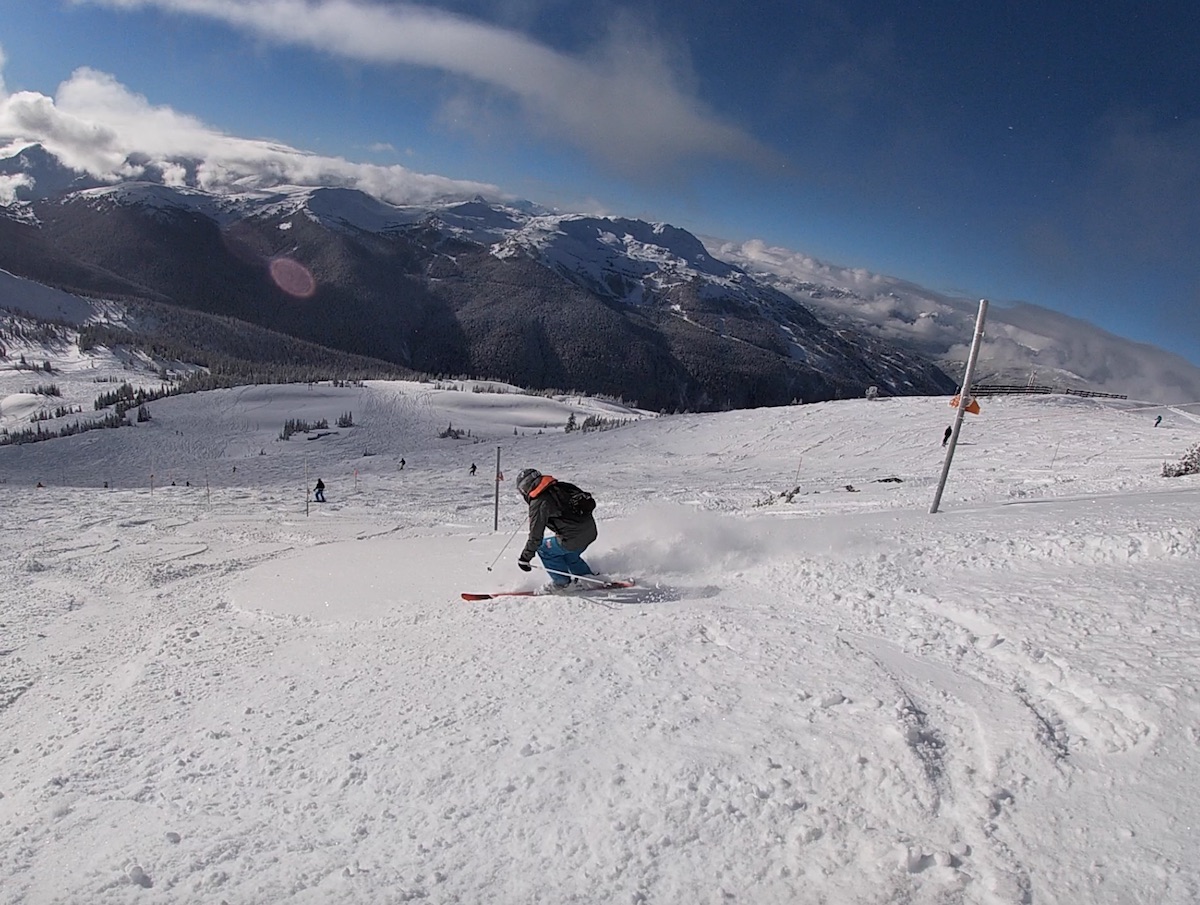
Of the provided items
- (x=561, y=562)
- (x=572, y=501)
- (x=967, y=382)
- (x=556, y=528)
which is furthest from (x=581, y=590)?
(x=967, y=382)

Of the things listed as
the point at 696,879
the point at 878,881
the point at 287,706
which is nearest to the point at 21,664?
the point at 287,706

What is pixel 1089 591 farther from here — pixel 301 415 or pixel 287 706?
pixel 301 415

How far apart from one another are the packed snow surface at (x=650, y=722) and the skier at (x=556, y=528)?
779mm

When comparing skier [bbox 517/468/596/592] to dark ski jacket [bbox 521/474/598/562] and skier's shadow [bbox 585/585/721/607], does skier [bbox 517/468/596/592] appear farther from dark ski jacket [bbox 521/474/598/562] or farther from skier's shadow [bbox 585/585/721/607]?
skier's shadow [bbox 585/585/721/607]

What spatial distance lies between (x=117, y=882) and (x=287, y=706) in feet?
6.89

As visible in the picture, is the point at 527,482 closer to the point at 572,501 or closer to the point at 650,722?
the point at 572,501

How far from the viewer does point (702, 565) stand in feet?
32.2

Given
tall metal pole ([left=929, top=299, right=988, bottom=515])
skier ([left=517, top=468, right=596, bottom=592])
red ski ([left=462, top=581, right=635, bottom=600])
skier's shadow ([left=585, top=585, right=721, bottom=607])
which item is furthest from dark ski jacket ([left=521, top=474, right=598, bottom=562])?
tall metal pole ([left=929, top=299, right=988, bottom=515])

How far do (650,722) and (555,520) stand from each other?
4.23m

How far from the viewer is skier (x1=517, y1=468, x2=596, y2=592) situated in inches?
357

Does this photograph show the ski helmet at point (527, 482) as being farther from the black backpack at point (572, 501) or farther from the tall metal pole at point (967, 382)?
the tall metal pole at point (967, 382)

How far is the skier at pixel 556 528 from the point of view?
9.06m

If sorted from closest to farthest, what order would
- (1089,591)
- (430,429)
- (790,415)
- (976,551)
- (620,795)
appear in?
(620,795), (1089,591), (976,551), (790,415), (430,429)

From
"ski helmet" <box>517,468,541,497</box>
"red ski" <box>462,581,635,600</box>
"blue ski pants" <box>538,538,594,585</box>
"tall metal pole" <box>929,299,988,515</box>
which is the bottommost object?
"red ski" <box>462,581,635,600</box>
